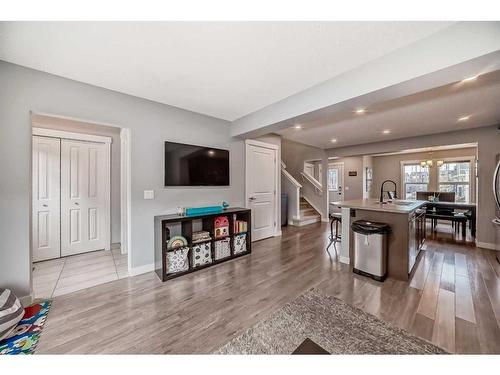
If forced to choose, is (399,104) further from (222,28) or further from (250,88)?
(222,28)

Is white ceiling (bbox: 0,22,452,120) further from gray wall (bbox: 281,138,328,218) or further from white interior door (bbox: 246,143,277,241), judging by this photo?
gray wall (bbox: 281,138,328,218)

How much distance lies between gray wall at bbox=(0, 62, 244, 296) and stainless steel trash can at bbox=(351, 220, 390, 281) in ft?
7.18

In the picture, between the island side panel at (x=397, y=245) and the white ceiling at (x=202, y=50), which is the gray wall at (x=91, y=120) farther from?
the island side panel at (x=397, y=245)

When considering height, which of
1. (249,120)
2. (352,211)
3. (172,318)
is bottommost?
(172,318)

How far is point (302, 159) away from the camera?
23.7ft

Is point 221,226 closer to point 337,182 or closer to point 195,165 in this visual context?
point 195,165

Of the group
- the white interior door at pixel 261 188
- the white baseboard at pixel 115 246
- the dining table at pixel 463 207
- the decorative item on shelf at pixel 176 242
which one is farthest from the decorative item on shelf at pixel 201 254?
the dining table at pixel 463 207

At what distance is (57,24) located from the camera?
4.76 ft

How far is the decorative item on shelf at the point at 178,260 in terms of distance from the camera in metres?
2.62

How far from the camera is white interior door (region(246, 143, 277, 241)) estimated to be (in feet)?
13.4

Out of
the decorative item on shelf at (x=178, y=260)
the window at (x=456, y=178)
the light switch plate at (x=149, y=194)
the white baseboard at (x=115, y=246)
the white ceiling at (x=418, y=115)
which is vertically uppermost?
the white ceiling at (x=418, y=115)

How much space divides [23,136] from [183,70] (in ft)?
5.72

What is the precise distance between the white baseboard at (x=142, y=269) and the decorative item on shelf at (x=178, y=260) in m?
0.41

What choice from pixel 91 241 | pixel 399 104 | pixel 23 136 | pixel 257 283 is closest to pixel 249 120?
pixel 399 104
